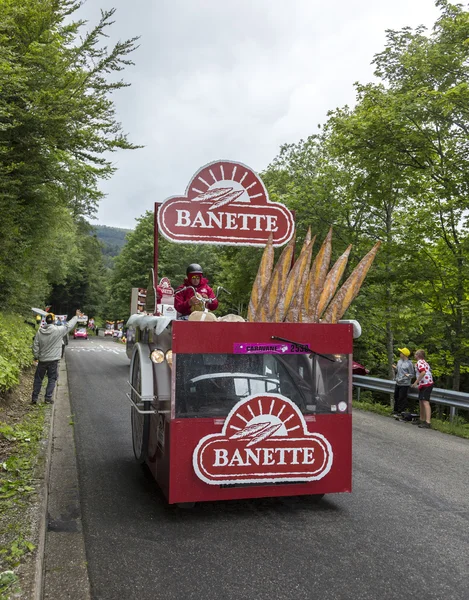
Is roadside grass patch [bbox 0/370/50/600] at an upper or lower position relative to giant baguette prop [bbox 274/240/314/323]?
lower

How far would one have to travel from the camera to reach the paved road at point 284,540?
350 centimetres

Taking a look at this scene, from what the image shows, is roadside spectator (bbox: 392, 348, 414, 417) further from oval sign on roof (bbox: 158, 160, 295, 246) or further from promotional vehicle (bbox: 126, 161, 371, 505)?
promotional vehicle (bbox: 126, 161, 371, 505)

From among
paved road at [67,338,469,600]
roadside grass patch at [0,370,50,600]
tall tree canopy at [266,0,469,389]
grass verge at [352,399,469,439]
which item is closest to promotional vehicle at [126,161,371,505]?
paved road at [67,338,469,600]

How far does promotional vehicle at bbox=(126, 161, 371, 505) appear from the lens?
460cm

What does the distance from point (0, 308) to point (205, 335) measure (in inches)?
632

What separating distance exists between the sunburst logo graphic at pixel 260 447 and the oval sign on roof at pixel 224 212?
2.99 meters

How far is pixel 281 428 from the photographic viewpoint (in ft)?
15.5

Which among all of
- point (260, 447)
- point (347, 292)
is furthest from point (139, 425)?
point (347, 292)

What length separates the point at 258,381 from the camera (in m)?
4.84

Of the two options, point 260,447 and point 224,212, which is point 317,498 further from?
point 224,212

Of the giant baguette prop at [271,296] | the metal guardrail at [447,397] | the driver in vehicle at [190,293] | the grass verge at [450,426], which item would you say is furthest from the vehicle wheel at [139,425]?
the metal guardrail at [447,397]

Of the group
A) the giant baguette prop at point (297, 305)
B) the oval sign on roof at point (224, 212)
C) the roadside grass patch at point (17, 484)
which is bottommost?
the roadside grass patch at point (17, 484)

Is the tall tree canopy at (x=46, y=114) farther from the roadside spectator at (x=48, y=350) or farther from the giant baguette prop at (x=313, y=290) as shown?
the giant baguette prop at (x=313, y=290)

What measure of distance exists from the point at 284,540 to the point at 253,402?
1114 mm
